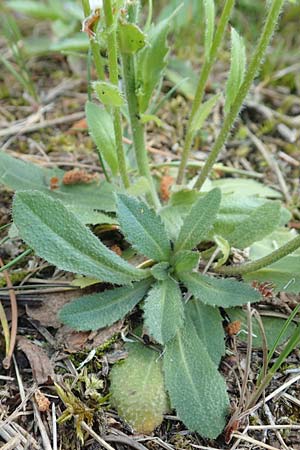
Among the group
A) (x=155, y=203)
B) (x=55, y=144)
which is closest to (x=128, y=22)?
(x=155, y=203)

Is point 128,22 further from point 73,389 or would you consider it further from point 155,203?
point 73,389

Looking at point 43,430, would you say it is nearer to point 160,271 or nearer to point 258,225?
point 160,271

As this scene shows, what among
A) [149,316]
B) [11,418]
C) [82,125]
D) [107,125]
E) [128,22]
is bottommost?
[11,418]

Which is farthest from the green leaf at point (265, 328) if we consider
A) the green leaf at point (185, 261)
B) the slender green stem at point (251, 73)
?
the slender green stem at point (251, 73)

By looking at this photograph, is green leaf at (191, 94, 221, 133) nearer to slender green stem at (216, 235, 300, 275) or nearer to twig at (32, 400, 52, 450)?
slender green stem at (216, 235, 300, 275)

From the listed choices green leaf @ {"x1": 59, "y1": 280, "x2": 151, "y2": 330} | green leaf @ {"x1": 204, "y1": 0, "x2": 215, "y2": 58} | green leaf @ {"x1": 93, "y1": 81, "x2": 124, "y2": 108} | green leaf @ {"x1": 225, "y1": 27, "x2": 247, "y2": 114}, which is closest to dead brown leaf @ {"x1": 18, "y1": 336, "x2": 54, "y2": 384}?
green leaf @ {"x1": 59, "y1": 280, "x2": 151, "y2": 330}

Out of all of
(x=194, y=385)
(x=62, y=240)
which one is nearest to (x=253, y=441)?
(x=194, y=385)
